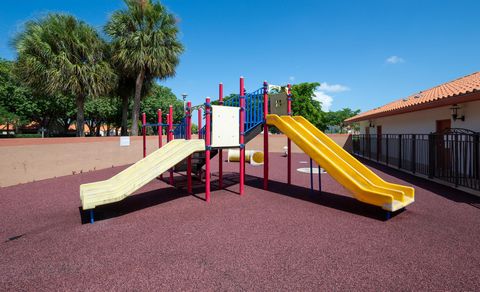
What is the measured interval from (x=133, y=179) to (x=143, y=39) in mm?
12636

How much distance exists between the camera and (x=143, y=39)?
15.1 metres

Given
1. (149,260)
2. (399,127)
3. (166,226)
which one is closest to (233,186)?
(166,226)

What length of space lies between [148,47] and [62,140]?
7582 mm

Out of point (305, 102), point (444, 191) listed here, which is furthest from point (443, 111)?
point (305, 102)

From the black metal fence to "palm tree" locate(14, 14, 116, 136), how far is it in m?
15.2

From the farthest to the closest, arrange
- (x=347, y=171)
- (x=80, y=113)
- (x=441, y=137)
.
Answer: (x=80, y=113) < (x=441, y=137) < (x=347, y=171)

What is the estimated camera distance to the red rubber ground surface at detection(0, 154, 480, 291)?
278 cm

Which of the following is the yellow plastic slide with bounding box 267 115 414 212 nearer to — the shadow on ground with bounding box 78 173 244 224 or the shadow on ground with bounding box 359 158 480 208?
the shadow on ground with bounding box 359 158 480 208

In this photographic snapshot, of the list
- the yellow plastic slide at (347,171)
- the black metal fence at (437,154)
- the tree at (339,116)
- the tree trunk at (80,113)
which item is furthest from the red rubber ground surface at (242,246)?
the tree at (339,116)

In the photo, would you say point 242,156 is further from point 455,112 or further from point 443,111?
point 443,111

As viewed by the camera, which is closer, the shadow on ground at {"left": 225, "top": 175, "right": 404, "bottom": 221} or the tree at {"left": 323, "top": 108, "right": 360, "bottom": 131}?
the shadow on ground at {"left": 225, "top": 175, "right": 404, "bottom": 221}

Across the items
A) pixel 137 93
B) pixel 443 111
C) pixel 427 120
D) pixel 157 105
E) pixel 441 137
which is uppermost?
pixel 157 105

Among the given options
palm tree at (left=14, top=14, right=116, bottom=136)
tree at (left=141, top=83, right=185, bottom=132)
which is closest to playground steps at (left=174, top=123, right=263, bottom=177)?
palm tree at (left=14, top=14, right=116, bottom=136)

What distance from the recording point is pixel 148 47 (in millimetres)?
15305
